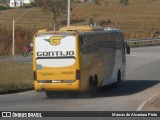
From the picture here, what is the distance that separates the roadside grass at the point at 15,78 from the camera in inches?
1135

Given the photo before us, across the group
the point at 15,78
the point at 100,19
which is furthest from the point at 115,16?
the point at 15,78

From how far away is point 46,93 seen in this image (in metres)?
26.6

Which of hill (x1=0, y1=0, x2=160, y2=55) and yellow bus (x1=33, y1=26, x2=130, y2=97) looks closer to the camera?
yellow bus (x1=33, y1=26, x2=130, y2=97)

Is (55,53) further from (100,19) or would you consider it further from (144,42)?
(100,19)

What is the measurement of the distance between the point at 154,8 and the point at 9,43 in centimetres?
3778

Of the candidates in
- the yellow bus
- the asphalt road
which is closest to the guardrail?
the asphalt road

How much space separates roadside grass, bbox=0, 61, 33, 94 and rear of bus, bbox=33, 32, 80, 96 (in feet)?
10.0

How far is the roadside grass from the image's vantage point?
94.6 feet

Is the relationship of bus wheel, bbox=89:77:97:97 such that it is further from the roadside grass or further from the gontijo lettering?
the roadside grass

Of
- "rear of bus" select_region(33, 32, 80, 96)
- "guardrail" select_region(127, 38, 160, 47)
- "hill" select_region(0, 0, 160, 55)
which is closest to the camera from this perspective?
"rear of bus" select_region(33, 32, 80, 96)

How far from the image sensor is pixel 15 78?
33.2 m

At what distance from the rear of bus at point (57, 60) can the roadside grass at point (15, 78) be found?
10.0ft

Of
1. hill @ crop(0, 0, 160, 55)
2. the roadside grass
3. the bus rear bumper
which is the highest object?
the bus rear bumper

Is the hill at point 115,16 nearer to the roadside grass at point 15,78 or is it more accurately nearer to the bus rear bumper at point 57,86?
the roadside grass at point 15,78
